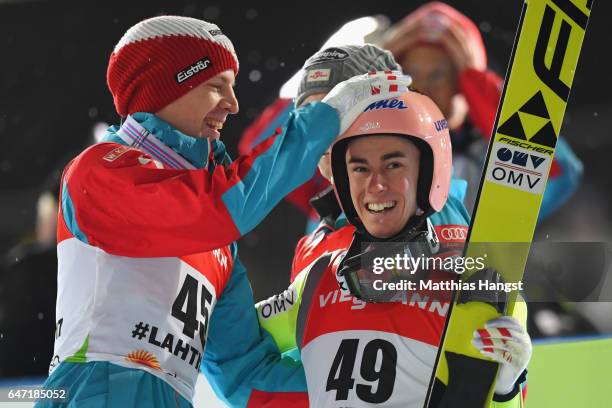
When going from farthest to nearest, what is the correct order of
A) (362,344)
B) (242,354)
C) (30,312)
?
(30,312), (242,354), (362,344)

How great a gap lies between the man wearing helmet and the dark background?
232 cm

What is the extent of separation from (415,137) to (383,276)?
38 cm

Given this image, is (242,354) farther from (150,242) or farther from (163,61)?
(163,61)

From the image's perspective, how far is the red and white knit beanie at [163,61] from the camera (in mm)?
2514

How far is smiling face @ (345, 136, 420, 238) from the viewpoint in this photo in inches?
97.0

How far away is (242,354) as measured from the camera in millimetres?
2730

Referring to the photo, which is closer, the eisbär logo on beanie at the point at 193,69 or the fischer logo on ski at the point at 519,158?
the fischer logo on ski at the point at 519,158

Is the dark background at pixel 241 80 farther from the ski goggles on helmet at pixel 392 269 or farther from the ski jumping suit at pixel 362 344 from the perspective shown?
the ski goggles on helmet at pixel 392 269

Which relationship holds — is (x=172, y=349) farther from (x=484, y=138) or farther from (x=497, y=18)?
(x=497, y=18)

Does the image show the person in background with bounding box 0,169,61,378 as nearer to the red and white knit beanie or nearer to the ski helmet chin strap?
the red and white knit beanie

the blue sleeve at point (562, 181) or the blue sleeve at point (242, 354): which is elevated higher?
the blue sleeve at point (242, 354)

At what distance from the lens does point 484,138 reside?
464 cm

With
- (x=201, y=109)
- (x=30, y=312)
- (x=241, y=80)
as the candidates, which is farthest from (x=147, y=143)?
(x=241, y=80)

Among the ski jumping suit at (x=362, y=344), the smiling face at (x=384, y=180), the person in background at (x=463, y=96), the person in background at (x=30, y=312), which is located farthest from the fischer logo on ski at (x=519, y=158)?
the person in background at (x=30, y=312)
